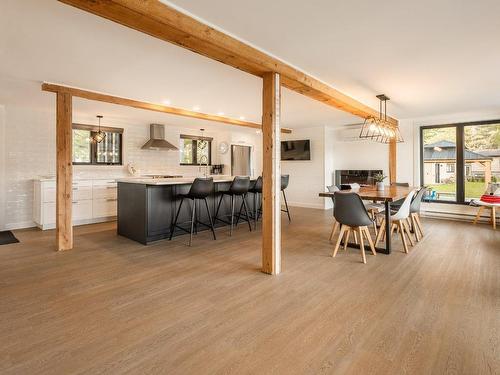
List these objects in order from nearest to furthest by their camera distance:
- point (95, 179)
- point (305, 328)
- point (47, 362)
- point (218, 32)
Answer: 1. point (47, 362)
2. point (305, 328)
3. point (218, 32)
4. point (95, 179)

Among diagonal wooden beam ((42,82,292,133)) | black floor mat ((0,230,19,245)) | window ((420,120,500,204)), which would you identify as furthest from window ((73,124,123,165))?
window ((420,120,500,204))

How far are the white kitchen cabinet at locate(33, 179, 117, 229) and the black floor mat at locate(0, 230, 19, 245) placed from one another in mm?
482

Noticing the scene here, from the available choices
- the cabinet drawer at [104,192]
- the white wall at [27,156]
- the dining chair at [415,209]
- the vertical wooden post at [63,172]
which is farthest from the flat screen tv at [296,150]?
the vertical wooden post at [63,172]

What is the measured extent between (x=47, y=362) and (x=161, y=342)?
0.66 m

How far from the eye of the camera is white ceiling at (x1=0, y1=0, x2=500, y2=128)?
2305 mm

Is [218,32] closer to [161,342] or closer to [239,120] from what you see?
[161,342]

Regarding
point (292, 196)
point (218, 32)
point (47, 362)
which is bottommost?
point (47, 362)

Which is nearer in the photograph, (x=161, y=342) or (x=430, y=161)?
(x=161, y=342)

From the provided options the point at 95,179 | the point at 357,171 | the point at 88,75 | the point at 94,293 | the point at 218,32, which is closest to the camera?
the point at 218,32

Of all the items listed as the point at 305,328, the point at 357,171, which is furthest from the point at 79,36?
the point at 357,171

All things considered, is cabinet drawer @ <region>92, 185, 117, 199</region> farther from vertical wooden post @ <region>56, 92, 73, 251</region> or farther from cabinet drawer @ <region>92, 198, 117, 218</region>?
vertical wooden post @ <region>56, 92, 73, 251</region>

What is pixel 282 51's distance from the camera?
3094 millimetres

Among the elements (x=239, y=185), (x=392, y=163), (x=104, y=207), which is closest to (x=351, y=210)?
(x=239, y=185)

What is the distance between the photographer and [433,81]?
4.12 metres
